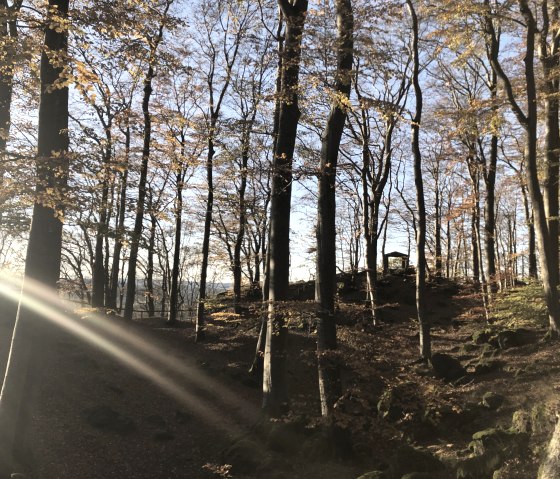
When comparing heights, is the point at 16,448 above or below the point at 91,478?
above

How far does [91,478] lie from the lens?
25.8ft

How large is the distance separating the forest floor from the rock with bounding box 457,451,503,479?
2 centimetres

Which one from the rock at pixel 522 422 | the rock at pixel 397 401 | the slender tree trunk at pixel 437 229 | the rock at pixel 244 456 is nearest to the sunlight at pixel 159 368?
the rock at pixel 244 456

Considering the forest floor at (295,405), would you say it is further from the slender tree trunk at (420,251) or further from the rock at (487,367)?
the slender tree trunk at (420,251)

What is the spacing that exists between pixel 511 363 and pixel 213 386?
342 inches

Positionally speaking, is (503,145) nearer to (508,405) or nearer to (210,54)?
(210,54)

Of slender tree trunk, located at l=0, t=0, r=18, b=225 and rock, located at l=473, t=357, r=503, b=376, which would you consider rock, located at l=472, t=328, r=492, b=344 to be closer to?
rock, located at l=473, t=357, r=503, b=376

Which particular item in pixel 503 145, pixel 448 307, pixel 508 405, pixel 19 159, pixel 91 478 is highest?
pixel 503 145

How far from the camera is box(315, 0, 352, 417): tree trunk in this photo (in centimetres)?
716

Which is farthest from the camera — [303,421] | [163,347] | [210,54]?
[210,54]

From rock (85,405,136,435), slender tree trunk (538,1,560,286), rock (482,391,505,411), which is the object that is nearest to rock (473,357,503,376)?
rock (482,391,505,411)

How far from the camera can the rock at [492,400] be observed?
8.06m

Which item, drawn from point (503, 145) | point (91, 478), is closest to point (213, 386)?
point (91, 478)

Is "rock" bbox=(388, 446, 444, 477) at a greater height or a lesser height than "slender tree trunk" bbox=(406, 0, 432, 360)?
lesser
